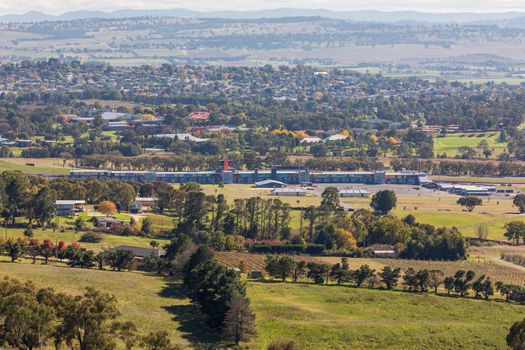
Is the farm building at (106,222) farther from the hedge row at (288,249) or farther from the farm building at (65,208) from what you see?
the hedge row at (288,249)

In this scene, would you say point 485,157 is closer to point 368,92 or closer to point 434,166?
point 434,166

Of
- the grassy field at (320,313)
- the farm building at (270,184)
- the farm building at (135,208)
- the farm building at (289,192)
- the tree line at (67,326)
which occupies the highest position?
the tree line at (67,326)

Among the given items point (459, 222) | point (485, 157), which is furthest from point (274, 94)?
point (459, 222)

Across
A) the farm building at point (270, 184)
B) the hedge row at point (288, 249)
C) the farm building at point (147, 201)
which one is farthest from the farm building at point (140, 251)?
the farm building at point (270, 184)

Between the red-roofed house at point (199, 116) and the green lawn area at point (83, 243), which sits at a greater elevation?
the red-roofed house at point (199, 116)

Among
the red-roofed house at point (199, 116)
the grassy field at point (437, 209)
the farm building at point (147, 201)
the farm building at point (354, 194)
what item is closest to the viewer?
the grassy field at point (437, 209)

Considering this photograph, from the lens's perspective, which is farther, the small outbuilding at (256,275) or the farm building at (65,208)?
the farm building at (65,208)
